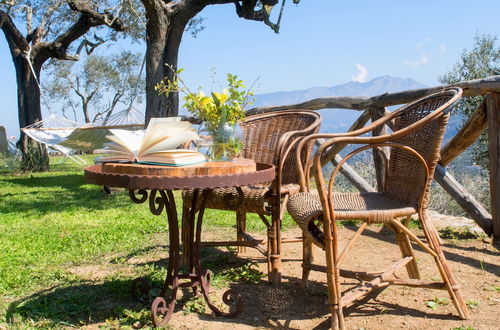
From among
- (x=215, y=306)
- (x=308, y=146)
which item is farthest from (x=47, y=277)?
(x=308, y=146)

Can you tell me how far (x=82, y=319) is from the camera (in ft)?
6.69

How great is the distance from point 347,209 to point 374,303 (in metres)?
0.50

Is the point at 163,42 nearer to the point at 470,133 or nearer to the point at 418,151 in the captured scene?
the point at 470,133

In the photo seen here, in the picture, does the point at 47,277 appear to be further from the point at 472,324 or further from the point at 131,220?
the point at 472,324

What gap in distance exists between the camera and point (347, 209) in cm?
207

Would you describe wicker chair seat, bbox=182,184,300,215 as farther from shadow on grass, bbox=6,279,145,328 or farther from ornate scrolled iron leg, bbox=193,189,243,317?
shadow on grass, bbox=6,279,145,328

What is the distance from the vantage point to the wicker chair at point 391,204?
182 centimetres

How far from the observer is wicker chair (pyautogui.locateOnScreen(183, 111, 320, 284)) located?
7.97 ft

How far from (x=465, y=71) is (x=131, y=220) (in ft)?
21.8

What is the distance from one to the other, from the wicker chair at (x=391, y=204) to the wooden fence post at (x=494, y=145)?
0.90 meters

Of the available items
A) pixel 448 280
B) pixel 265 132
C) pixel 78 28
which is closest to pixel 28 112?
pixel 78 28

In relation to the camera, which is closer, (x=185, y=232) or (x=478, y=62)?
(x=185, y=232)

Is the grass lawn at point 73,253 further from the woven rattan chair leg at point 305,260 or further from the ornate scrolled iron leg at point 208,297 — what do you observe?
the woven rattan chair leg at point 305,260

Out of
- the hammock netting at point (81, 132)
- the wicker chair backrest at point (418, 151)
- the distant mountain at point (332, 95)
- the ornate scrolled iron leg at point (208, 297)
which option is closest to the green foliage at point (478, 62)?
the distant mountain at point (332, 95)
